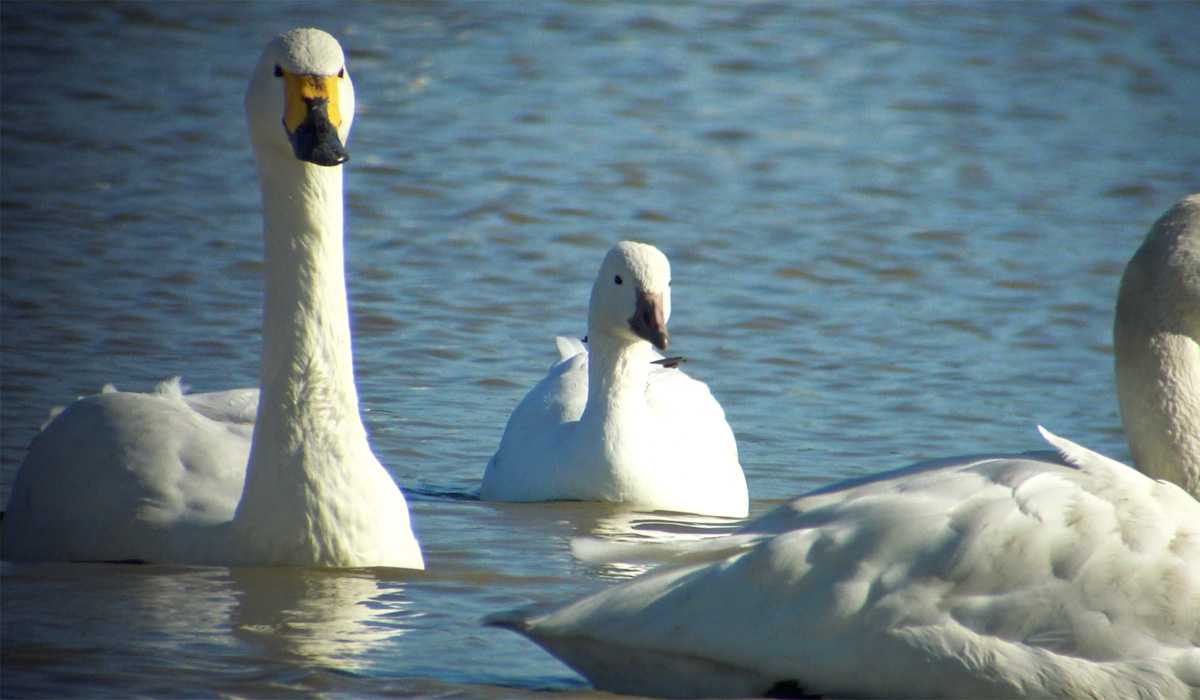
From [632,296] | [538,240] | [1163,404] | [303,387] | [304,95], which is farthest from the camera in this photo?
[538,240]

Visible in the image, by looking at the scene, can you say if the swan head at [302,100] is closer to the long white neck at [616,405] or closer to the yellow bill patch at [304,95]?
the yellow bill patch at [304,95]

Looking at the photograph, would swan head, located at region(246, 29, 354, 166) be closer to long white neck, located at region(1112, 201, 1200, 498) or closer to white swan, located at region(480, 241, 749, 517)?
long white neck, located at region(1112, 201, 1200, 498)

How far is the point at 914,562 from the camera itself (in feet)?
15.1

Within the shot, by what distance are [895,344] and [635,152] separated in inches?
208

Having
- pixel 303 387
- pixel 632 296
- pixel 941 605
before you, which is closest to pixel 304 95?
pixel 303 387

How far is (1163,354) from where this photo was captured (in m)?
5.32

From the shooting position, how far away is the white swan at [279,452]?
598 cm

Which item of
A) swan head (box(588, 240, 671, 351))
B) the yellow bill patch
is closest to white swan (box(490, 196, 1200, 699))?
the yellow bill patch

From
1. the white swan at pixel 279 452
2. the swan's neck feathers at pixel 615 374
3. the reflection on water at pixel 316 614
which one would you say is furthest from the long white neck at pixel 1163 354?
the swan's neck feathers at pixel 615 374

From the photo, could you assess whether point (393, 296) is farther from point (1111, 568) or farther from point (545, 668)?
point (1111, 568)

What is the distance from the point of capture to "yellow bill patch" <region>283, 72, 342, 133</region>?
19.6 feet

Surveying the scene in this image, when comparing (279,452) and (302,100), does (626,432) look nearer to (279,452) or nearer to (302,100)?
(279,452)

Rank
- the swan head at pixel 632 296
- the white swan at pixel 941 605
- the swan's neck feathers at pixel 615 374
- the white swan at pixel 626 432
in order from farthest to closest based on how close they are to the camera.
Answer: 1. the swan's neck feathers at pixel 615 374
2. the swan head at pixel 632 296
3. the white swan at pixel 626 432
4. the white swan at pixel 941 605

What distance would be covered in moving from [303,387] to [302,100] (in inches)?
34.5
